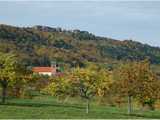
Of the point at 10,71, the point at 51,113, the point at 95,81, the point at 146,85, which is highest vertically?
the point at 10,71

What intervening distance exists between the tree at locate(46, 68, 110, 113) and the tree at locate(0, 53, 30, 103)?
13.6ft

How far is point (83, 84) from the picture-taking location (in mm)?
56438

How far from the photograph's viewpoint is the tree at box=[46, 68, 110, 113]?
56.6 m

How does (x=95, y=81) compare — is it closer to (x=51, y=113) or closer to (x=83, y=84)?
(x=83, y=84)

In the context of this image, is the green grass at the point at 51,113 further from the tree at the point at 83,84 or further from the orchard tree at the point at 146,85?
the orchard tree at the point at 146,85

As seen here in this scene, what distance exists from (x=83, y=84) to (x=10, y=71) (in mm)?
8832

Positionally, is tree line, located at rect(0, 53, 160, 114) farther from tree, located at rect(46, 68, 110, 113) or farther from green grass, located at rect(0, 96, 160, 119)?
green grass, located at rect(0, 96, 160, 119)

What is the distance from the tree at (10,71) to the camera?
5953 cm

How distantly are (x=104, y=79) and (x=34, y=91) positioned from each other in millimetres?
42826

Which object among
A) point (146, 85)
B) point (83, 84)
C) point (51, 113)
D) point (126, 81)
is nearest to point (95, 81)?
point (83, 84)

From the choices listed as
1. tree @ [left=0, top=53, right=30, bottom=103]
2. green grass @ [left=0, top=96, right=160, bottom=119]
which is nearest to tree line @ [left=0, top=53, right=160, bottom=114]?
tree @ [left=0, top=53, right=30, bottom=103]

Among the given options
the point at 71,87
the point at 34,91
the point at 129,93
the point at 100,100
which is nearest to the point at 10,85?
the point at 71,87

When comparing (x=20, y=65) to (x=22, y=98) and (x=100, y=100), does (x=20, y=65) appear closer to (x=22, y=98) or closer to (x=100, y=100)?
(x=22, y=98)

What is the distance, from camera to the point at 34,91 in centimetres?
9975
